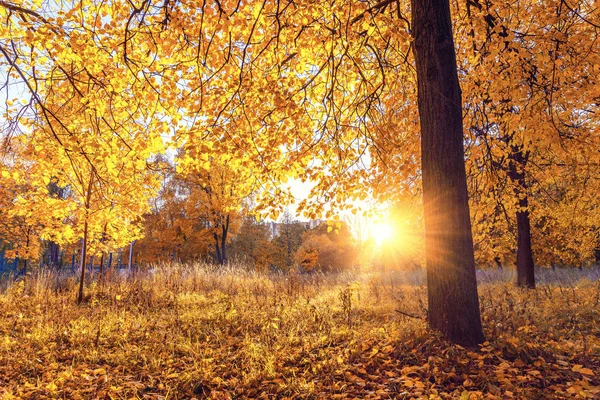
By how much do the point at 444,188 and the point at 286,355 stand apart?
9.18 feet

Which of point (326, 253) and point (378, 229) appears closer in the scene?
point (378, 229)

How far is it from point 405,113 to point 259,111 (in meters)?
2.77

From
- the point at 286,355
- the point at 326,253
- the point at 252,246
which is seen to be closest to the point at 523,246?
the point at 286,355

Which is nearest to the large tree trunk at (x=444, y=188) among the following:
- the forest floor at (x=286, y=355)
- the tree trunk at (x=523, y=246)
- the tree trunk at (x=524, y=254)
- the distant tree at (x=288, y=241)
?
the forest floor at (x=286, y=355)

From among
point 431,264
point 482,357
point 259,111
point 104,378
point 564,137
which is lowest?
point 104,378

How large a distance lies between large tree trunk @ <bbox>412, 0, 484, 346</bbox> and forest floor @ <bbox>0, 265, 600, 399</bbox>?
1.17 ft

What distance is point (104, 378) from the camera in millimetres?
3787

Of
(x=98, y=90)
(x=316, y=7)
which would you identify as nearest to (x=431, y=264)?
(x=316, y=7)

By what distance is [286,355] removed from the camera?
4.29m

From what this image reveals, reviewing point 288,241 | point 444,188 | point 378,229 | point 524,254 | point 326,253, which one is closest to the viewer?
point 444,188

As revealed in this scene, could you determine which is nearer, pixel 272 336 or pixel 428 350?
pixel 428 350

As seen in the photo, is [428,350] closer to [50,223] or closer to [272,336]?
[272,336]

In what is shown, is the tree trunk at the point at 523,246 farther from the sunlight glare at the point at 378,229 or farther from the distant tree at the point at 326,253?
the distant tree at the point at 326,253

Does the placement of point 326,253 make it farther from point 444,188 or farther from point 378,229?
point 444,188
